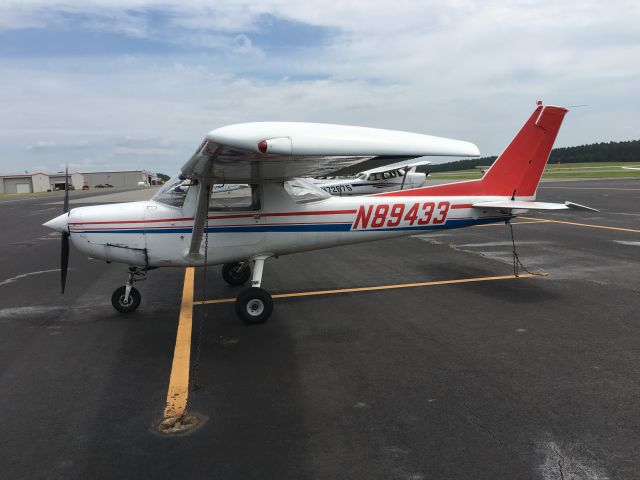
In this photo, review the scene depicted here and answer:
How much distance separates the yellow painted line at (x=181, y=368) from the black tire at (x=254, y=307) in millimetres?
723

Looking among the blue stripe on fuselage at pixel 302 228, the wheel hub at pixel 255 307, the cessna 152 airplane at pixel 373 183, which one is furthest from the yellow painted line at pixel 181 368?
the cessna 152 airplane at pixel 373 183

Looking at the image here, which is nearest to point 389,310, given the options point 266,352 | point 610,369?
point 266,352

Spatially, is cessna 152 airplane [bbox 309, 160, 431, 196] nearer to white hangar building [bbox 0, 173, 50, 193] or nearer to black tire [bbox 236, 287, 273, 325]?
black tire [bbox 236, 287, 273, 325]

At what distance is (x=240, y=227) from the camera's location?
6.57 meters

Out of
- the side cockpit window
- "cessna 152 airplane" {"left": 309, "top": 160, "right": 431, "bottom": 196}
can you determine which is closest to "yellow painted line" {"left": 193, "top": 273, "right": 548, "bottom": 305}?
the side cockpit window

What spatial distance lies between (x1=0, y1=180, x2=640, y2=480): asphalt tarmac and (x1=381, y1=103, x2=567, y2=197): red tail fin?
1635mm

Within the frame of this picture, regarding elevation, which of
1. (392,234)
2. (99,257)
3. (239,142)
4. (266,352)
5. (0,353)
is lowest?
(0,353)

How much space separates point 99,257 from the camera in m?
6.52

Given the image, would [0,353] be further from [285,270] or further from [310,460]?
[285,270]

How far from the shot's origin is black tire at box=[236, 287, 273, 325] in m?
6.12

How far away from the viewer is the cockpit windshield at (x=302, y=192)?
6.86 metres

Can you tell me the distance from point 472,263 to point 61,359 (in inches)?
306

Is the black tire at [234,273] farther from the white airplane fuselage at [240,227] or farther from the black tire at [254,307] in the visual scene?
the black tire at [254,307]

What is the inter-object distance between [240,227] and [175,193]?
41.7 inches
